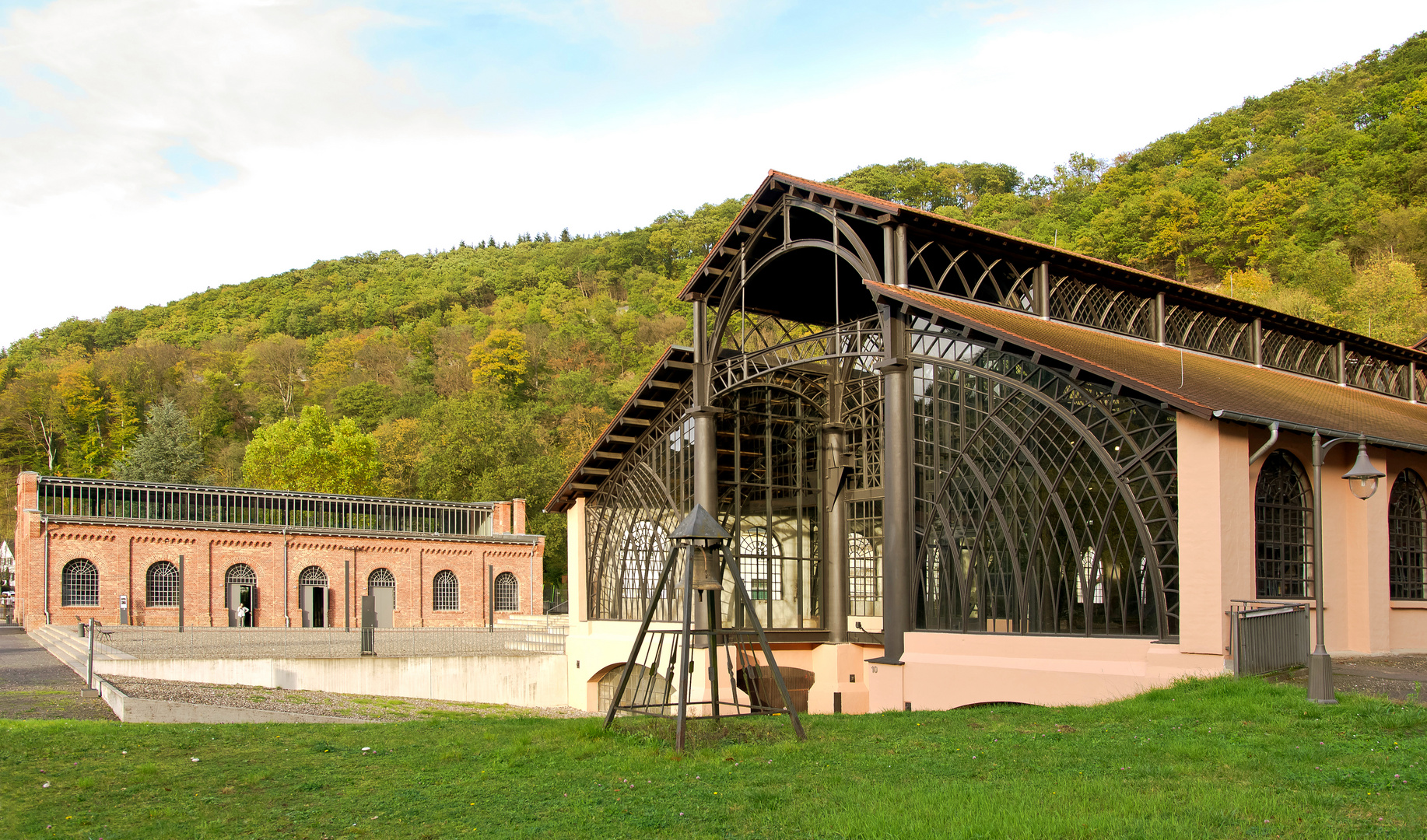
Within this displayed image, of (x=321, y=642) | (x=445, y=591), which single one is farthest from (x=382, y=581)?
(x=321, y=642)

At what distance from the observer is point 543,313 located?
300 feet

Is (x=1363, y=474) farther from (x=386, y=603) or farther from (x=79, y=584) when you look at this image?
(x=79, y=584)

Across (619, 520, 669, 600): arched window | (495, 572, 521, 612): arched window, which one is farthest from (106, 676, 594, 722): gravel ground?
(495, 572, 521, 612): arched window

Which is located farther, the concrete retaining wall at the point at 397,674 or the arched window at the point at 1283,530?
the concrete retaining wall at the point at 397,674

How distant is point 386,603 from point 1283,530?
123 ft

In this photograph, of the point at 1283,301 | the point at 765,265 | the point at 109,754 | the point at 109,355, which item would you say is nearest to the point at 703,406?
the point at 765,265

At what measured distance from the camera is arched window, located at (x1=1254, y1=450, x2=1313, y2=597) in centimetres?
1628

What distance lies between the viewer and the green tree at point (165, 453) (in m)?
65.7

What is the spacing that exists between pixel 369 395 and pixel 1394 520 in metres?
71.5

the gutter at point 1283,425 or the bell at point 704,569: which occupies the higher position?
the gutter at point 1283,425

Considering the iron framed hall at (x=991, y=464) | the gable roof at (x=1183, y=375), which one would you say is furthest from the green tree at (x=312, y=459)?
the gable roof at (x=1183, y=375)

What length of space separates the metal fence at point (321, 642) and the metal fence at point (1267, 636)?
2012cm

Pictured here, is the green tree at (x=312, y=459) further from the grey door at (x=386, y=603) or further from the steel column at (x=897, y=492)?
the steel column at (x=897, y=492)

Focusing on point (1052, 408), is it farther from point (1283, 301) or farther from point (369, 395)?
point (369, 395)
